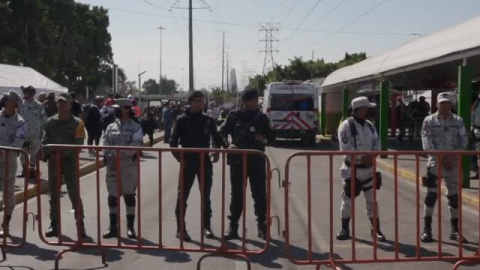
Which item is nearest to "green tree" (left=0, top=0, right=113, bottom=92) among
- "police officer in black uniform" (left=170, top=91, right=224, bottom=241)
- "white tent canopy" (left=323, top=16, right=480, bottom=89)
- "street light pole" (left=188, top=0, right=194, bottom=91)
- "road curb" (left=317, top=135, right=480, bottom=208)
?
"street light pole" (left=188, top=0, right=194, bottom=91)

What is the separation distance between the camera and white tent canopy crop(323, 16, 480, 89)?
13.3 metres

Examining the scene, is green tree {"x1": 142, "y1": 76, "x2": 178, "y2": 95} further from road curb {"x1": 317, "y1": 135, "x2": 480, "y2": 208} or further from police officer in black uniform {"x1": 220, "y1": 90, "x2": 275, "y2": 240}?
police officer in black uniform {"x1": 220, "y1": 90, "x2": 275, "y2": 240}

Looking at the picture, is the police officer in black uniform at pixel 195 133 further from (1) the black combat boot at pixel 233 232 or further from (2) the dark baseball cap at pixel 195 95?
(1) the black combat boot at pixel 233 232

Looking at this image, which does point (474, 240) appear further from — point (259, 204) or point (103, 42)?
point (103, 42)

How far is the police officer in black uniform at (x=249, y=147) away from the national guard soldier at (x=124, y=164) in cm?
110

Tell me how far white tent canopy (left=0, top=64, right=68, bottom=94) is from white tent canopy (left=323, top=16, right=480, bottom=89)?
971 cm

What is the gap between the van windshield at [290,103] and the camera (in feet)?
90.2

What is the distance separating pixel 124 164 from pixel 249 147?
149 centimetres

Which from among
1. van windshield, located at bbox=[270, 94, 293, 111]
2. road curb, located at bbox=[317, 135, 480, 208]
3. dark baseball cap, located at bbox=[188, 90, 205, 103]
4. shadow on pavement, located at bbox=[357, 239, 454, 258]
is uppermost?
van windshield, located at bbox=[270, 94, 293, 111]

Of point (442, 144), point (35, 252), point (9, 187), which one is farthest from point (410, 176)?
point (35, 252)

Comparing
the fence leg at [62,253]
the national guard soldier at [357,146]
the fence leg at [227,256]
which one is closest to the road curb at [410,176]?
the national guard soldier at [357,146]

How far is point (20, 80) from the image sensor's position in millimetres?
22297

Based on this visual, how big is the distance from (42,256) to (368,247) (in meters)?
3.56

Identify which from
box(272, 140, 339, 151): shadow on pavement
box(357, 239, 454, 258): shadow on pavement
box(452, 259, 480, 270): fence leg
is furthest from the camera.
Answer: box(272, 140, 339, 151): shadow on pavement
